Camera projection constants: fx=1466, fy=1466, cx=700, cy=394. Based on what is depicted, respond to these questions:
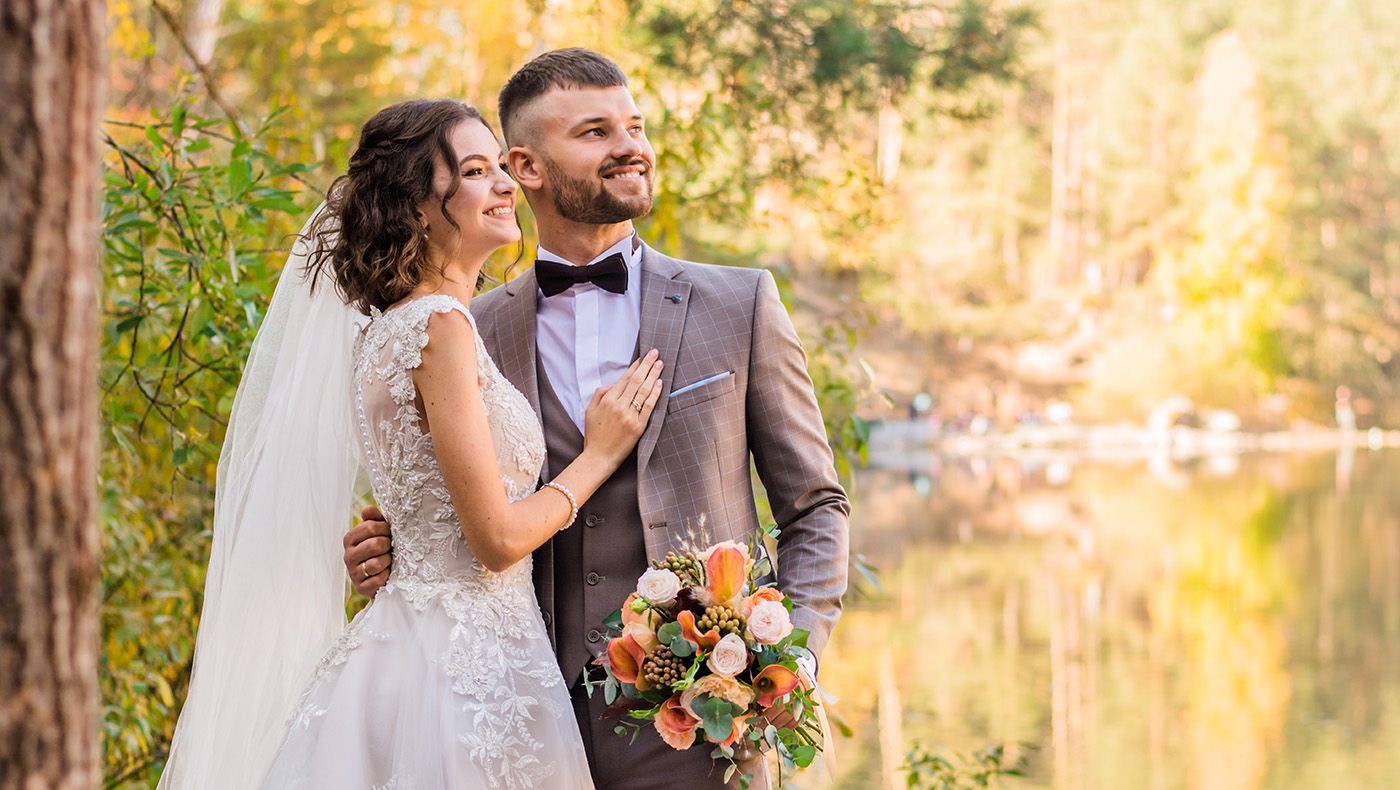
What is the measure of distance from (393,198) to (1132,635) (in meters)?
13.0

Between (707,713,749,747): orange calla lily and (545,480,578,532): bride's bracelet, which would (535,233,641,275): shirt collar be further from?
(707,713,749,747): orange calla lily

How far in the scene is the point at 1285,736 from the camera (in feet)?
36.1

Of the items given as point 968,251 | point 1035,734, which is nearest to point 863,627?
point 1035,734

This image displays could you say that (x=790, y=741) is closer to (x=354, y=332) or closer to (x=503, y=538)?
(x=503, y=538)

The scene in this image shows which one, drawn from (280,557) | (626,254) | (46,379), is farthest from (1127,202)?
(46,379)

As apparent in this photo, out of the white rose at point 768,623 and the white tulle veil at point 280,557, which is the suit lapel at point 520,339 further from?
the white rose at point 768,623

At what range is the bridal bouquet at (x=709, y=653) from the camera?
1944mm

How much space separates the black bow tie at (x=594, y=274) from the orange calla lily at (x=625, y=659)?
25.8 inches

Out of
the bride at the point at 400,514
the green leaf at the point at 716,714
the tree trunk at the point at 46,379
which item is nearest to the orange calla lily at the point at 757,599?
the green leaf at the point at 716,714

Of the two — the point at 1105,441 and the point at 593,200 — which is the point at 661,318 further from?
the point at 1105,441

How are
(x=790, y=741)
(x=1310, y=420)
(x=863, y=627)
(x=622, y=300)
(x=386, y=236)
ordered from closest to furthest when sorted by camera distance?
(x=790, y=741)
(x=386, y=236)
(x=622, y=300)
(x=863, y=627)
(x=1310, y=420)

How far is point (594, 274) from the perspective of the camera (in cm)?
242

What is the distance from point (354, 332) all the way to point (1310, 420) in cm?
3406

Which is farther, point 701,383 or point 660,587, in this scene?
point 701,383
